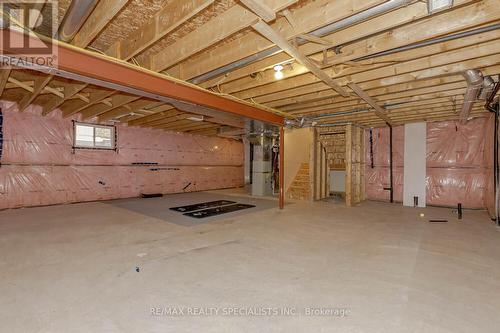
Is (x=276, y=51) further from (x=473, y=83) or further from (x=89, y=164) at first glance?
(x=89, y=164)

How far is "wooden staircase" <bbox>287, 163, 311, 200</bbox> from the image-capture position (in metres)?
7.13

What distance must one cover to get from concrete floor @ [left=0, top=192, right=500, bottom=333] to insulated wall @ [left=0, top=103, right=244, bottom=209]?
2273mm

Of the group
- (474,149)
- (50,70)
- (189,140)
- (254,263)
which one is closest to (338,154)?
(474,149)

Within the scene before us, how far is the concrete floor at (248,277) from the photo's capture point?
1640 mm

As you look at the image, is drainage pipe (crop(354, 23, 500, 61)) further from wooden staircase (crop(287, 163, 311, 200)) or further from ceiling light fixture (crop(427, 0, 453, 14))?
wooden staircase (crop(287, 163, 311, 200))

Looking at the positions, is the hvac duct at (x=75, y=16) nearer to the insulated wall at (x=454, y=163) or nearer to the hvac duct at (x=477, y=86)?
the hvac duct at (x=477, y=86)

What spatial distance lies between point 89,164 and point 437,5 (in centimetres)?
788

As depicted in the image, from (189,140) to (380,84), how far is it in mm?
7240

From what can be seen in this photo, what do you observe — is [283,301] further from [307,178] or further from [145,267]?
[307,178]

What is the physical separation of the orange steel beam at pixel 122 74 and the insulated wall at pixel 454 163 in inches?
215

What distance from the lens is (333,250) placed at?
299cm

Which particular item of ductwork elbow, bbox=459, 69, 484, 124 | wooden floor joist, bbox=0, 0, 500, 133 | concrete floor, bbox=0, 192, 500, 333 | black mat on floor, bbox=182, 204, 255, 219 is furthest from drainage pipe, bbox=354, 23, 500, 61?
black mat on floor, bbox=182, 204, 255, 219

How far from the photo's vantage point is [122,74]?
2.94 meters

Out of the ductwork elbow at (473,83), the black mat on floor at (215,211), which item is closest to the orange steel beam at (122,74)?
the black mat on floor at (215,211)
